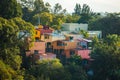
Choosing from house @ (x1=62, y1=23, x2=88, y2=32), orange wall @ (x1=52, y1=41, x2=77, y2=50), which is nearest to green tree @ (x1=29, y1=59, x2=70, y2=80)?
orange wall @ (x1=52, y1=41, x2=77, y2=50)

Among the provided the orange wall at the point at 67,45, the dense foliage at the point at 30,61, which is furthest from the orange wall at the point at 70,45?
the dense foliage at the point at 30,61

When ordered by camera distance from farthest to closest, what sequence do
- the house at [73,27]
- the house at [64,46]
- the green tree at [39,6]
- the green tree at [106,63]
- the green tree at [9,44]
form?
the green tree at [39,6] → the house at [73,27] → the house at [64,46] → the green tree at [106,63] → the green tree at [9,44]

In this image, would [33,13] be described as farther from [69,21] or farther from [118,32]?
[118,32]

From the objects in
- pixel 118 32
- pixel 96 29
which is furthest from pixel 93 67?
pixel 96 29

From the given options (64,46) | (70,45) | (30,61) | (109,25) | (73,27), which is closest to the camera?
(30,61)

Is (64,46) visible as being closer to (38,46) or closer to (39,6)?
(38,46)

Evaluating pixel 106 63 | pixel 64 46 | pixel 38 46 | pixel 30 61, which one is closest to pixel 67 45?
pixel 64 46

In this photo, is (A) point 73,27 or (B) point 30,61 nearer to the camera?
(B) point 30,61

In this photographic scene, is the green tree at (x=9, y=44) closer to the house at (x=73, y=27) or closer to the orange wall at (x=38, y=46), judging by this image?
the orange wall at (x=38, y=46)
